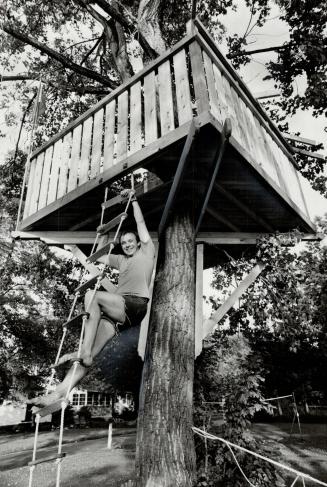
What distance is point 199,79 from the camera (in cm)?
353

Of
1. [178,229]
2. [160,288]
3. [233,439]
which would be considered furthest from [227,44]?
[233,439]

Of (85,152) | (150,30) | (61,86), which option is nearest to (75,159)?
(85,152)

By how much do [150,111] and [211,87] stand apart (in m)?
0.66

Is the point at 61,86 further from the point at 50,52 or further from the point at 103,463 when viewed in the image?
the point at 103,463

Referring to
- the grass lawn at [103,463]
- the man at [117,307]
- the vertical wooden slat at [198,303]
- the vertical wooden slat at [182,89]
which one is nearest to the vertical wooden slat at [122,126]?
the man at [117,307]

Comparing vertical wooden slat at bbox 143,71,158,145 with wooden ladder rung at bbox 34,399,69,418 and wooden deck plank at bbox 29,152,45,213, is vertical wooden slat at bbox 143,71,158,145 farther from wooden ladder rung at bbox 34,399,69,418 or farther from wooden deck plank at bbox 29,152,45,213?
wooden ladder rung at bbox 34,399,69,418

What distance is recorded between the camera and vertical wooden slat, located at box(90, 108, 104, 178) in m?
4.38

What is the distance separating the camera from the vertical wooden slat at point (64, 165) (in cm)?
484

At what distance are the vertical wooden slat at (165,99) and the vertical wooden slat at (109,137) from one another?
0.76 m

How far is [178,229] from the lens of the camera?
4500mm

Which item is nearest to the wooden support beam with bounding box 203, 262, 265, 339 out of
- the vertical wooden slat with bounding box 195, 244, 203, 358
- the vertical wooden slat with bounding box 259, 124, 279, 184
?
the vertical wooden slat with bounding box 195, 244, 203, 358

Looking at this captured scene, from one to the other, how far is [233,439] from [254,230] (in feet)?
10.2

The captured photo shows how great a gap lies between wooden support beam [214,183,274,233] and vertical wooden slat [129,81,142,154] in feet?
3.66

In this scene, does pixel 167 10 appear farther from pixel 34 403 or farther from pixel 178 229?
pixel 34 403
